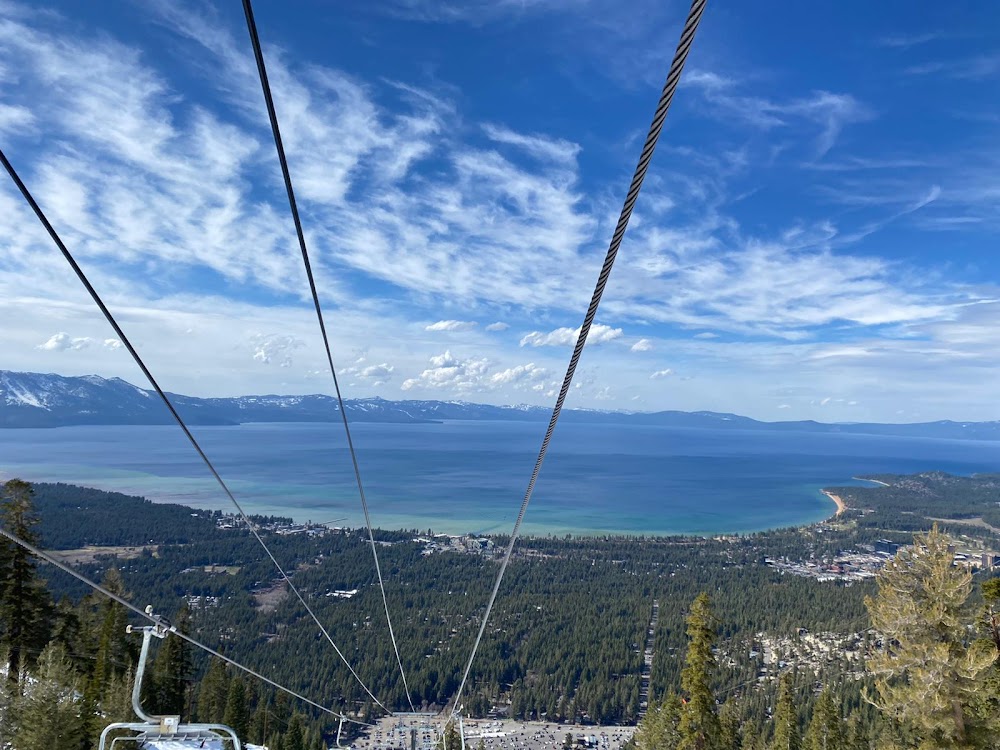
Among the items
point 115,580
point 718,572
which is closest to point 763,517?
point 718,572

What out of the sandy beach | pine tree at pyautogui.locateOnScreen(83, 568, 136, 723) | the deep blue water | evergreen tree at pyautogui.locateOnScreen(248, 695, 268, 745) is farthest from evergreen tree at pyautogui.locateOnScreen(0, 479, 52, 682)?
the sandy beach

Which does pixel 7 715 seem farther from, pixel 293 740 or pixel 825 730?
pixel 825 730

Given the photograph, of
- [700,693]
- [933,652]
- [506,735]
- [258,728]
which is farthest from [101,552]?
[933,652]

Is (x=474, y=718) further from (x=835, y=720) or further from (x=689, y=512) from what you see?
(x=689, y=512)

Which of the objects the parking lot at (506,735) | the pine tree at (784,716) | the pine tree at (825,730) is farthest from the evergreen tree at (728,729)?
the parking lot at (506,735)

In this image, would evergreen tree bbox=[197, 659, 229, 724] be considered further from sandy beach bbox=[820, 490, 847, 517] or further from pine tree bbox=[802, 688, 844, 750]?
sandy beach bbox=[820, 490, 847, 517]

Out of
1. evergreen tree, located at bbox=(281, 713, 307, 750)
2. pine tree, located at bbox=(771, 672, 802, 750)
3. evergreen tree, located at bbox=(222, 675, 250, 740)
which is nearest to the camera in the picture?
pine tree, located at bbox=(771, 672, 802, 750)

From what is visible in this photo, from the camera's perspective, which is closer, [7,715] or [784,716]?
[7,715]
